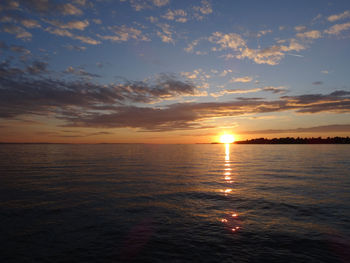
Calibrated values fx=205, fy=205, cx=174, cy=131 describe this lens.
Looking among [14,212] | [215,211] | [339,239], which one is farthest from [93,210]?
[339,239]

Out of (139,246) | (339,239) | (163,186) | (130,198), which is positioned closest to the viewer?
(139,246)

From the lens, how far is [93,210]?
1434 cm

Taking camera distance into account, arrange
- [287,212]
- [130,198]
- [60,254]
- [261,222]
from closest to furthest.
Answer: [60,254], [261,222], [287,212], [130,198]

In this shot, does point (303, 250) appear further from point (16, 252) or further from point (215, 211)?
point (16, 252)

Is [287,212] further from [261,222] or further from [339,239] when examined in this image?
→ [339,239]

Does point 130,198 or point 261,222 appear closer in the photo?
point 261,222

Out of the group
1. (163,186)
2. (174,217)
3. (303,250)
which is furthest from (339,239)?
(163,186)

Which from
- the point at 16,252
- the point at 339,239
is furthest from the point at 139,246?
the point at 339,239

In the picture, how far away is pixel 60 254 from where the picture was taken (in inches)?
340

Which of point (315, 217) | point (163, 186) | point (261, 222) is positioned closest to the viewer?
point (261, 222)

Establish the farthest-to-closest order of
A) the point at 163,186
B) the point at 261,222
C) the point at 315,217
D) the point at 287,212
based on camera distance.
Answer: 1. the point at 163,186
2. the point at 287,212
3. the point at 315,217
4. the point at 261,222

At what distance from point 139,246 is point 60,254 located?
129 inches

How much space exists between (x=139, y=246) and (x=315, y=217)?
11.2 m

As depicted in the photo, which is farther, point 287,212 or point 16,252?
point 287,212
